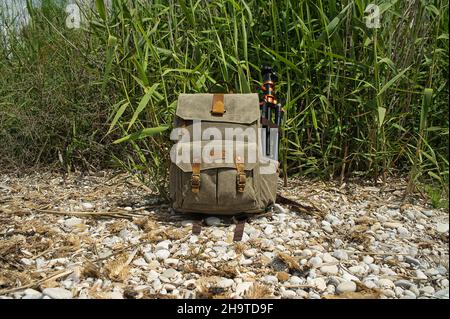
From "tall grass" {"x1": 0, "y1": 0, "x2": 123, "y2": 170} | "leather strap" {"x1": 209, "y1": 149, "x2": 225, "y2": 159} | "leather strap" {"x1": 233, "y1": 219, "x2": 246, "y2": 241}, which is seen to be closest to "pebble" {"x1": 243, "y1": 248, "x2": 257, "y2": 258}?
"leather strap" {"x1": 233, "y1": 219, "x2": 246, "y2": 241}

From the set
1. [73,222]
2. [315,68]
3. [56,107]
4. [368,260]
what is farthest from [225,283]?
[56,107]

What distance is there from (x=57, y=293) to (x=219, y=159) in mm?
906

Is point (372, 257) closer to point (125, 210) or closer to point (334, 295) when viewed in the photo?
point (334, 295)

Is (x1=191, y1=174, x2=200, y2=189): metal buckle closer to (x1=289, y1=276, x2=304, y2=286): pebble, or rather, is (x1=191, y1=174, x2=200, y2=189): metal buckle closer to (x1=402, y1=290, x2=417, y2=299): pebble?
(x1=289, y1=276, x2=304, y2=286): pebble

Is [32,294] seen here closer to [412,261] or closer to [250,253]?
[250,253]

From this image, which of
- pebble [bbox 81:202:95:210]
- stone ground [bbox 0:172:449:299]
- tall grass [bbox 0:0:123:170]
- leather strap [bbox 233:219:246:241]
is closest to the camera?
stone ground [bbox 0:172:449:299]

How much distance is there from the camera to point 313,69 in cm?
290

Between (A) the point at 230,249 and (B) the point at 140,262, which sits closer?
(B) the point at 140,262

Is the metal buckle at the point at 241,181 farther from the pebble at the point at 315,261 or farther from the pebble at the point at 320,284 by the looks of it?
the pebble at the point at 320,284

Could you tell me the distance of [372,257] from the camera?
208 centimetres

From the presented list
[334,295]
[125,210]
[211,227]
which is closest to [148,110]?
[125,210]

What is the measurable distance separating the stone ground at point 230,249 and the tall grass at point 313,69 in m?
0.25

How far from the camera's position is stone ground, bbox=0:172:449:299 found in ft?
6.01

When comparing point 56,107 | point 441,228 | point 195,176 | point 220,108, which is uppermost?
point 220,108
